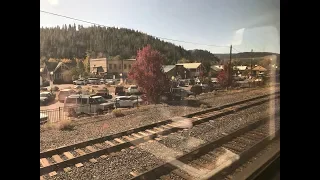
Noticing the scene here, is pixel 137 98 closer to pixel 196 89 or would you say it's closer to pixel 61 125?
pixel 61 125

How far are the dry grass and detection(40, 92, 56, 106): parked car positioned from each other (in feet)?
0.17

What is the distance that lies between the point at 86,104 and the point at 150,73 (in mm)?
275

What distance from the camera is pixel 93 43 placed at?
2.43 ft

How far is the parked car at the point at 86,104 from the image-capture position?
2.18 ft

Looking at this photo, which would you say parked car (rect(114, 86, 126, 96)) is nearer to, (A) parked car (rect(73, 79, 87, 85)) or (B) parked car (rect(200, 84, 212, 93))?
(A) parked car (rect(73, 79, 87, 85))

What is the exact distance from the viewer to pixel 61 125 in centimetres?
64

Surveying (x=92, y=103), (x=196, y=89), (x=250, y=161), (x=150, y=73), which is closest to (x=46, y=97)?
(x=92, y=103)

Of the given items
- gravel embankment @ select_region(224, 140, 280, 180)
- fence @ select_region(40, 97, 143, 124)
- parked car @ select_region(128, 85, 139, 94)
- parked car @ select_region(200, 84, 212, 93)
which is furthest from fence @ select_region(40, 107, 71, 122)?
gravel embankment @ select_region(224, 140, 280, 180)

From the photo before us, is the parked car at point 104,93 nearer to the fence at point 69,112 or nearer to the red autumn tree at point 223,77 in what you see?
the fence at point 69,112

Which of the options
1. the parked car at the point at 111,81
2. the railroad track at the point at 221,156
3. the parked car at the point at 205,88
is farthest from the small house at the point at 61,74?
the parked car at the point at 205,88
